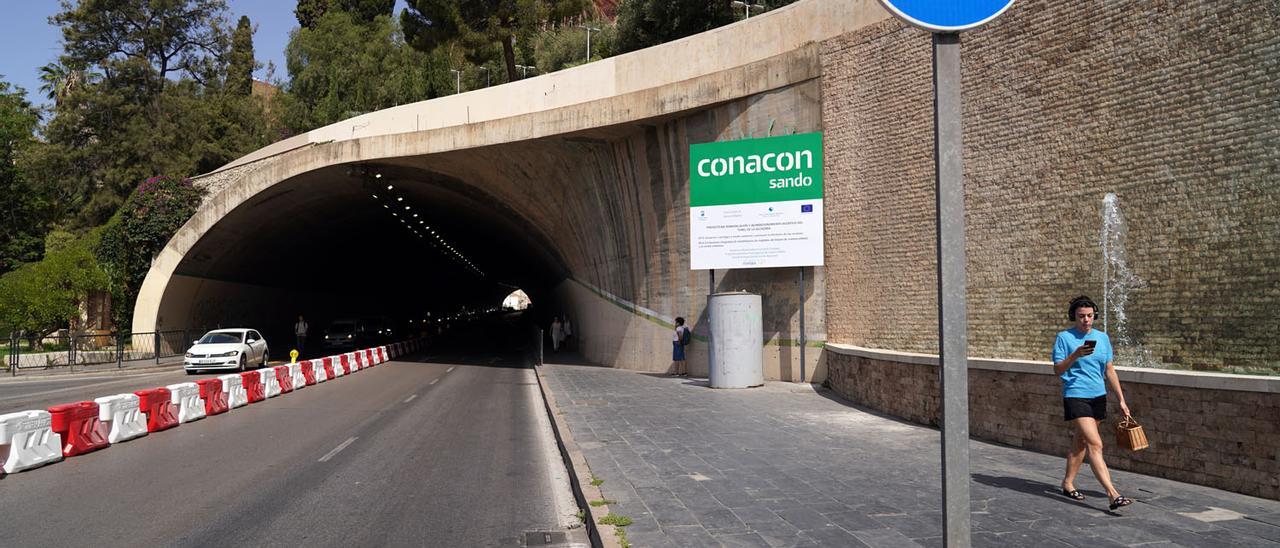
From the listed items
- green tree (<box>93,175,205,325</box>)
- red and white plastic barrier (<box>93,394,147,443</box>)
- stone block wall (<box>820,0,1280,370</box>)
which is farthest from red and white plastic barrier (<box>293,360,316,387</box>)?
green tree (<box>93,175,205,325</box>)

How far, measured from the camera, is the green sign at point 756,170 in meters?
18.5

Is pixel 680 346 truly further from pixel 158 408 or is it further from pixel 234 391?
pixel 158 408

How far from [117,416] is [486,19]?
121 ft

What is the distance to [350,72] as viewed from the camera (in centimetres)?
5988

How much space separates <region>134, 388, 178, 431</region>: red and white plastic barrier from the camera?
13469 mm

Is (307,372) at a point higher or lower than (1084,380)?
lower

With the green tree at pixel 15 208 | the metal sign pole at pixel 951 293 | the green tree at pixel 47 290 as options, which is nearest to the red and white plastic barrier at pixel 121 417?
the metal sign pole at pixel 951 293

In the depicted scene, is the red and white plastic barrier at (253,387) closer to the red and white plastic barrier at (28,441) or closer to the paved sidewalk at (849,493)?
the red and white plastic barrier at (28,441)

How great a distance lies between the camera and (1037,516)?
275 inches

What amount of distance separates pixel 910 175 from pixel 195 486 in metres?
12.0

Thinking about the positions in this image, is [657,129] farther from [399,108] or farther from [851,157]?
[399,108]

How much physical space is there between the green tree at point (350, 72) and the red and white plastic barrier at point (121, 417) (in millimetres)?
45522

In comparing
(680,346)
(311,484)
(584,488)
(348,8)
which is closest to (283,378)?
(680,346)

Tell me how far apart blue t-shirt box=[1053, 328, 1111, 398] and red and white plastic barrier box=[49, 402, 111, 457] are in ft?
37.4
